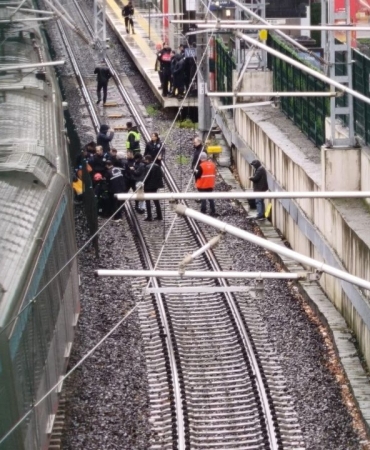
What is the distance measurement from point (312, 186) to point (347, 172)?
3.98 ft

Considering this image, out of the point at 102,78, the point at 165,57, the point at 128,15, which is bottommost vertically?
the point at 102,78

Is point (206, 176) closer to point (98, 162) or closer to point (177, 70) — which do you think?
point (98, 162)

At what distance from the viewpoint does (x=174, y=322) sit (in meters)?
18.6

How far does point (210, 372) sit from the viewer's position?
1680 centimetres

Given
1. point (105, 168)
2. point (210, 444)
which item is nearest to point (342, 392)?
point (210, 444)

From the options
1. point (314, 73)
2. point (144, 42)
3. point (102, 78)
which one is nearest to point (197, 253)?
point (314, 73)

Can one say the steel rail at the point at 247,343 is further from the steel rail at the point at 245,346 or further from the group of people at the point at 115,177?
the group of people at the point at 115,177

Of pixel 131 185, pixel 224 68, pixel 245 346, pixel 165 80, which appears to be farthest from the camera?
pixel 165 80

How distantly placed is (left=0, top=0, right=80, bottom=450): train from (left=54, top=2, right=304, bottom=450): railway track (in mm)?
1178

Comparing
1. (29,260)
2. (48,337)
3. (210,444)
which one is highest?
(29,260)

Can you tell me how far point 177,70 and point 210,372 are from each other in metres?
17.8

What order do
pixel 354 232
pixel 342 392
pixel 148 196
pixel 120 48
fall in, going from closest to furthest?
pixel 148 196, pixel 342 392, pixel 354 232, pixel 120 48

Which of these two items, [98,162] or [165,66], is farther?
[165,66]

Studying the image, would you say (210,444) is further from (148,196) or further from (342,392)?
(148,196)
